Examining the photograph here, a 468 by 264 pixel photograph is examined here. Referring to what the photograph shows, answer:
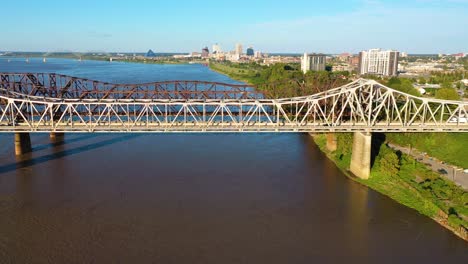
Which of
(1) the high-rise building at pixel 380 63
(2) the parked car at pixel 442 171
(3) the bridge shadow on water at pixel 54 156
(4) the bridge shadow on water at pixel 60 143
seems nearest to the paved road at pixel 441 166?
(2) the parked car at pixel 442 171

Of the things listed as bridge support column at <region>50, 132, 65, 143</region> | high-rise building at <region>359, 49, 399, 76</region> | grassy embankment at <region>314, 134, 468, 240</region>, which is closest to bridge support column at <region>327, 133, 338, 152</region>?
grassy embankment at <region>314, 134, 468, 240</region>

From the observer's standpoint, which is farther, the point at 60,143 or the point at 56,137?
the point at 56,137

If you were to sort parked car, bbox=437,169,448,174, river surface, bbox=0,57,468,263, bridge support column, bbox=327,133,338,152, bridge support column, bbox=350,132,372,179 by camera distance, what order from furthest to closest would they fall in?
bridge support column, bbox=327,133,338,152
parked car, bbox=437,169,448,174
bridge support column, bbox=350,132,372,179
river surface, bbox=0,57,468,263

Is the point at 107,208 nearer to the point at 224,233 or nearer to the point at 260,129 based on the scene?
the point at 224,233

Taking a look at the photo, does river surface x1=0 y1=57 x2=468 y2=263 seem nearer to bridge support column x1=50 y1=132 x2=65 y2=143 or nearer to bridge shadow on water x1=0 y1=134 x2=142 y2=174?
bridge shadow on water x1=0 y1=134 x2=142 y2=174

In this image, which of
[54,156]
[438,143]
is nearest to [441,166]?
[438,143]

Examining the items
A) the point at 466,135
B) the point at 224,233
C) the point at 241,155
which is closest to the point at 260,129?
the point at 241,155

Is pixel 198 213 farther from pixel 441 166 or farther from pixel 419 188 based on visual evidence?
pixel 441 166
